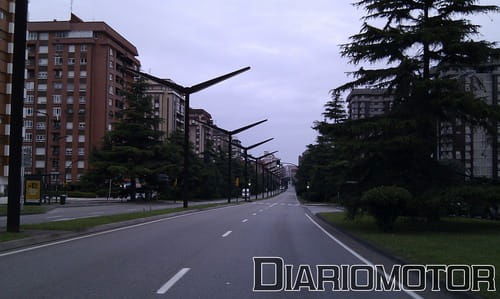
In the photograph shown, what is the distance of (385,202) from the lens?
777 inches

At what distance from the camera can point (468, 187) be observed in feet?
69.5

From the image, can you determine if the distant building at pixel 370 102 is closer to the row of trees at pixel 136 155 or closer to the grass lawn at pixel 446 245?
the grass lawn at pixel 446 245

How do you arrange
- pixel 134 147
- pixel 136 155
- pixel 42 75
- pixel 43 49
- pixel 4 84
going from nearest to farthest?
pixel 4 84, pixel 136 155, pixel 134 147, pixel 42 75, pixel 43 49

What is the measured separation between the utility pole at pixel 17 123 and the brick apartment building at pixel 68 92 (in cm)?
8145

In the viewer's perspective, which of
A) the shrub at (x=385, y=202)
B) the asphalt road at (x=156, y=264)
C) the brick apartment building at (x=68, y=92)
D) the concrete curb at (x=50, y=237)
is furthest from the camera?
the brick apartment building at (x=68, y=92)

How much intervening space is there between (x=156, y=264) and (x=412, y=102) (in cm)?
1539

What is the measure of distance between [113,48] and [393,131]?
84.3 metres

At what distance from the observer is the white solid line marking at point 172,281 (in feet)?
29.4

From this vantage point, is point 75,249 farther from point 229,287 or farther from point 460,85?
point 460,85

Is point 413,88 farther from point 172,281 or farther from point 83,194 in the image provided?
point 83,194

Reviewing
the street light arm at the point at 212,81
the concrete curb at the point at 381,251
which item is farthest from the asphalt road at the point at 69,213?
the concrete curb at the point at 381,251

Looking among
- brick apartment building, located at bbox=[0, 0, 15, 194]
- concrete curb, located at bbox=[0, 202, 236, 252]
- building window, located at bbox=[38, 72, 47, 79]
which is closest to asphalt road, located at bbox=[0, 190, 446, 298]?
concrete curb, located at bbox=[0, 202, 236, 252]

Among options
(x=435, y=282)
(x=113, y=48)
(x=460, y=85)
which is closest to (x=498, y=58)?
(x=460, y=85)

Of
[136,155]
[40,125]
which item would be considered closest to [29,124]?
[40,125]
